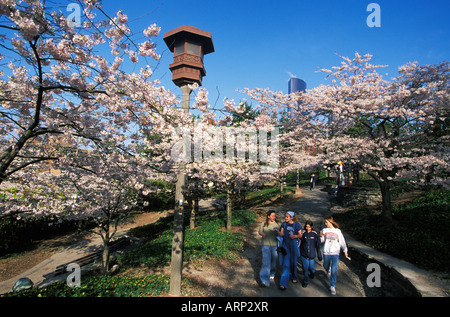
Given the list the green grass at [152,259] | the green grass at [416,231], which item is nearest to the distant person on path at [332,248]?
the green grass at [416,231]

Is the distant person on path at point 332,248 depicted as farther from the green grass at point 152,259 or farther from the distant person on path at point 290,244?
the green grass at point 152,259

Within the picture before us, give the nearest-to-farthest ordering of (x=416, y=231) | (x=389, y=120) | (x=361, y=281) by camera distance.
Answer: (x=361, y=281)
(x=416, y=231)
(x=389, y=120)

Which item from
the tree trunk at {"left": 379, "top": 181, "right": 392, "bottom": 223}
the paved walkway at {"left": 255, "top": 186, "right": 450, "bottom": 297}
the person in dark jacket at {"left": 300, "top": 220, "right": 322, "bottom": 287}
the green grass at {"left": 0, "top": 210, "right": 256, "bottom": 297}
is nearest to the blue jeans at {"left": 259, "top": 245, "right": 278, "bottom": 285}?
the paved walkway at {"left": 255, "top": 186, "right": 450, "bottom": 297}

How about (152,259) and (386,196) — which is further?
(386,196)

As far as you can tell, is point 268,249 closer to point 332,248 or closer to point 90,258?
point 332,248

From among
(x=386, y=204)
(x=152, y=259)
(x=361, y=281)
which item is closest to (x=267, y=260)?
(x=361, y=281)

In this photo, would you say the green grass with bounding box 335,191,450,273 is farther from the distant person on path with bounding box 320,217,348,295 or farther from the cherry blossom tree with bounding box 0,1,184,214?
the cherry blossom tree with bounding box 0,1,184,214

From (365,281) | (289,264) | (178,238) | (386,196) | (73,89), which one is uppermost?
(73,89)

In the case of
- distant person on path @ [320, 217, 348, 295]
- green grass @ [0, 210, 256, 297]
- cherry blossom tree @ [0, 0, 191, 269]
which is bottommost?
green grass @ [0, 210, 256, 297]
